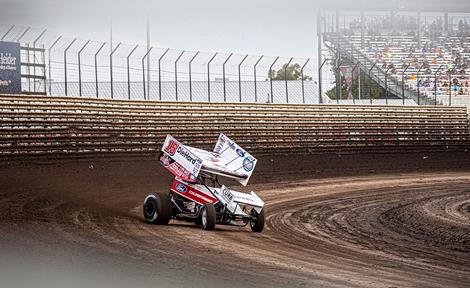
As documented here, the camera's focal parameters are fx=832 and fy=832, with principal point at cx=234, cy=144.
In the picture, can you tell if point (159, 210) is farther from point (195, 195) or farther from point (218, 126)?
point (218, 126)

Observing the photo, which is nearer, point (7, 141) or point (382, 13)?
point (7, 141)

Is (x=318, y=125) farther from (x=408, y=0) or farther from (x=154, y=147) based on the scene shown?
(x=408, y=0)

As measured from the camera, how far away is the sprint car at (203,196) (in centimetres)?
1406

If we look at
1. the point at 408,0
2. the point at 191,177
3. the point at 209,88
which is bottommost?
the point at 191,177

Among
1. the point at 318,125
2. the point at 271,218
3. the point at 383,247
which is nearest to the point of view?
the point at 383,247

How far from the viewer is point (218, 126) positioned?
30359 mm

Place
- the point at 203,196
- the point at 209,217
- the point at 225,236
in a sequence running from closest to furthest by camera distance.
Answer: the point at 225,236
the point at 209,217
the point at 203,196

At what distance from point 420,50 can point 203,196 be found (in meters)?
36.7

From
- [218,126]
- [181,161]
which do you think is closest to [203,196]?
[181,161]

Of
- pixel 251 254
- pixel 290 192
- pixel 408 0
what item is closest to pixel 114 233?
pixel 251 254

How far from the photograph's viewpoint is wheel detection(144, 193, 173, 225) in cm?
1404

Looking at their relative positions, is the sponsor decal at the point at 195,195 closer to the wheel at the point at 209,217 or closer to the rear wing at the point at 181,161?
the rear wing at the point at 181,161

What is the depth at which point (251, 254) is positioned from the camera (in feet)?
36.4

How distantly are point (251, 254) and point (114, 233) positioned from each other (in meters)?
2.32
